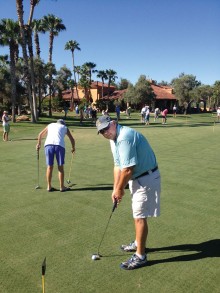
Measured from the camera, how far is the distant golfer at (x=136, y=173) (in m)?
3.95

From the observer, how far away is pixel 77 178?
30.3 feet

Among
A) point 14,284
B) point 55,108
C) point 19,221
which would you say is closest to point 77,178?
point 19,221

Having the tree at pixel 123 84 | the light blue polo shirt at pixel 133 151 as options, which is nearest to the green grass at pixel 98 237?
the light blue polo shirt at pixel 133 151

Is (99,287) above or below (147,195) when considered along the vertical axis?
below

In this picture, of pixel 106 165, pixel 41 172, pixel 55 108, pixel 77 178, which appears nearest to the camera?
pixel 77 178

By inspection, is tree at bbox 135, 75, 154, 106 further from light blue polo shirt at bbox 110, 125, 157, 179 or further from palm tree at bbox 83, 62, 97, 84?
light blue polo shirt at bbox 110, 125, 157, 179

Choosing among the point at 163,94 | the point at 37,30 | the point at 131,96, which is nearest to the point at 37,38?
the point at 37,30

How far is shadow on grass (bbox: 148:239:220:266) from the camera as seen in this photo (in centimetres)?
456

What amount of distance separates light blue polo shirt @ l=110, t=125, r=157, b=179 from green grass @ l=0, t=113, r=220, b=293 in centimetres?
140

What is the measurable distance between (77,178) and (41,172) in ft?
5.15

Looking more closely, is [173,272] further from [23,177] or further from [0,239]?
[23,177]

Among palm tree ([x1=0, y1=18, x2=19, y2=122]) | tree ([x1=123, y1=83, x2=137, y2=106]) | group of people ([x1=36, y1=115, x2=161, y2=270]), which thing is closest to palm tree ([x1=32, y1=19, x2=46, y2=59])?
palm tree ([x1=0, y1=18, x2=19, y2=122])

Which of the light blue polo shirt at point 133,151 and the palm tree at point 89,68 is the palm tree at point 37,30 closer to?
the palm tree at point 89,68

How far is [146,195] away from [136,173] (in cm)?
35
